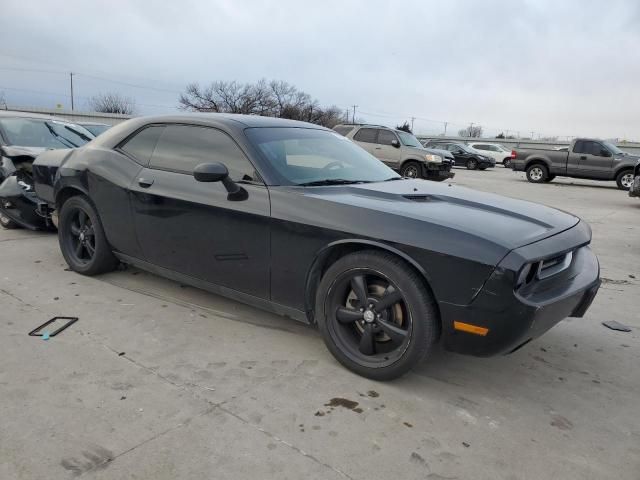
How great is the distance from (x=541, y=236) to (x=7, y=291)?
407 centimetres

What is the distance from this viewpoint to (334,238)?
2.88 meters

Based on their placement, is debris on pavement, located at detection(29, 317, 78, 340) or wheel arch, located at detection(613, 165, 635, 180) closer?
debris on pavement, located at detection(29, 317, 78, 340)

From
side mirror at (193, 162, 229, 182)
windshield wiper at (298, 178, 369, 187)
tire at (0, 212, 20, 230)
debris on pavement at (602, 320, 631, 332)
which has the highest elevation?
side mirror at (193, 162, 229, 182)

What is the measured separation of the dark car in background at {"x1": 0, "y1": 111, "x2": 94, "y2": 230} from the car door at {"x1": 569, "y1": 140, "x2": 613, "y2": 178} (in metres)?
16.6

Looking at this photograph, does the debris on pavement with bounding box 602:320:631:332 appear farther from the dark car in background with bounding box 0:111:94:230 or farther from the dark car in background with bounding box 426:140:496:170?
the dark car in background with bounding box 426:140:496:170

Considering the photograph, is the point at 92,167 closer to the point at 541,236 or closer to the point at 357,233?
the point at 357,233

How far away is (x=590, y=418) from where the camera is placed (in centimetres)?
264

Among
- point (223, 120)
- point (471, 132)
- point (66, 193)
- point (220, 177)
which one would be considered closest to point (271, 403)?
point (220, 177)

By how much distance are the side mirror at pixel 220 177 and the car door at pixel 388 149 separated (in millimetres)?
12288

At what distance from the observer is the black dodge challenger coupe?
2.53 meters

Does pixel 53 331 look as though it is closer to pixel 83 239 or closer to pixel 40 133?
pixel 83 239

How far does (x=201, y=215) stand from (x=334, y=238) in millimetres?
1091

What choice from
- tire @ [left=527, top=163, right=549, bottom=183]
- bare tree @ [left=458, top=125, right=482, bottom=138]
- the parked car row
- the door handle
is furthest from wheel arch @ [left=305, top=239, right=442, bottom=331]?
bare tree @ [left=458, top=125, right=482, bottom=138]

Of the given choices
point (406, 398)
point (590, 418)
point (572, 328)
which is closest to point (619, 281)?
point (572, 328)
